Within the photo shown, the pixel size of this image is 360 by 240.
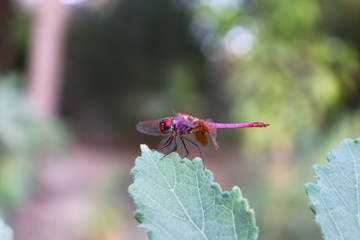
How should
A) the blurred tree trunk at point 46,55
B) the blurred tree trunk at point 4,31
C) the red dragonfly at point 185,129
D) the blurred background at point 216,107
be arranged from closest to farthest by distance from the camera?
the red dragonfly at point 185,129 → the blurred background at point 216,107 → the blurred tree trunk at point 4,31 → the blurred tree trunk at point 46,55

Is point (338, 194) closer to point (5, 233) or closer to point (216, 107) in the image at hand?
point (5, 233)

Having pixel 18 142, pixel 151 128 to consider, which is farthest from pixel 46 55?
pixel 151 128

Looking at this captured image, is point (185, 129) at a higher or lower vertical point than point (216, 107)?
lower

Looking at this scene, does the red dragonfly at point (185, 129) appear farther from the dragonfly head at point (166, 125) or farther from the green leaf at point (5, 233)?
the green leaf at point (5, 233)

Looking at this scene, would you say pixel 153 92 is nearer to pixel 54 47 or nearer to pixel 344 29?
pixel 54 47

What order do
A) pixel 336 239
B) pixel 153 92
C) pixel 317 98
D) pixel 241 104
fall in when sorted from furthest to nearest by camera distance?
pixel 153 92
pixel 241 104
pixel 317 98
pixel 336 239

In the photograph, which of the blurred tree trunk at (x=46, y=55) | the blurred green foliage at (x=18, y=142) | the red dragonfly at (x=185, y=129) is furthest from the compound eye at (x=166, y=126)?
the blurred tree trunk at (x=46, y=55)

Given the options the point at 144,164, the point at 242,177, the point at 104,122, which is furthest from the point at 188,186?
the point at 104,122
